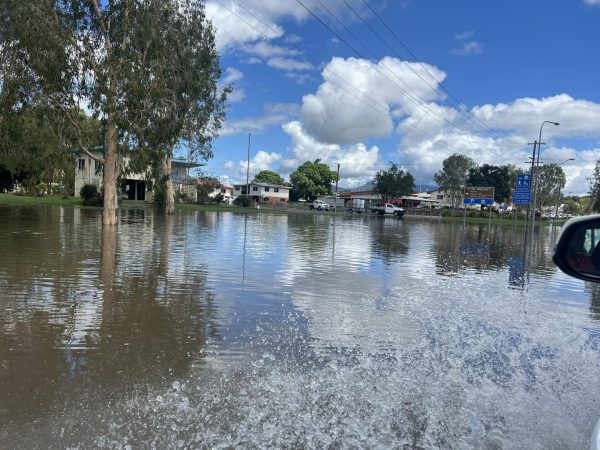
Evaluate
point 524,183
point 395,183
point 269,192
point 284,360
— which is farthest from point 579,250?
point 269,192

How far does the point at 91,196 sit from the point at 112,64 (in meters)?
28.7

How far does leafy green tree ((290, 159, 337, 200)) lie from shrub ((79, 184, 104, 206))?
73.8 meters

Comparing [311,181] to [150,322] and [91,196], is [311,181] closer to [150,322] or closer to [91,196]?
[91,196]

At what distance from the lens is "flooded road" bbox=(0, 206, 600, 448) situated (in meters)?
3.98

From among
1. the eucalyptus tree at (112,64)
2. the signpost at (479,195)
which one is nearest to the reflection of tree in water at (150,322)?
the eucalyptus tree at (112,64)

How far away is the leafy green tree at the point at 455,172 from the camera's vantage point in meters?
92.3

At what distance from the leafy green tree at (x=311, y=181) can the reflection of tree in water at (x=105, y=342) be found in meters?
107

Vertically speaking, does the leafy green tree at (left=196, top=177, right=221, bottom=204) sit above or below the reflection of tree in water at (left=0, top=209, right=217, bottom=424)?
above

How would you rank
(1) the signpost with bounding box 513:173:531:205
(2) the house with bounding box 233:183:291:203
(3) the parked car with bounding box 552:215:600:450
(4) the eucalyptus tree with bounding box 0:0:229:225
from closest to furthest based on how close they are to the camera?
(3) the parked car with bounding box 552:215:600:450 → (4) the eucalyptus tree with bounding box 0:0:229:225 → (1) the signpost with bounding box 513:173:531:205 → (2) the house with bounding box 233:183:291:203

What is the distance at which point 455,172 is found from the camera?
303ft

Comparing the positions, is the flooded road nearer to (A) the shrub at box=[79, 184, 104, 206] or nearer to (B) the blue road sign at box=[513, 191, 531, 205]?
(B) the blue road sign at box=[513, 191, 531, 205]

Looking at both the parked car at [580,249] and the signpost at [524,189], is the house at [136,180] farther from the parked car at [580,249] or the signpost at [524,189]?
the parked car at [580,249]

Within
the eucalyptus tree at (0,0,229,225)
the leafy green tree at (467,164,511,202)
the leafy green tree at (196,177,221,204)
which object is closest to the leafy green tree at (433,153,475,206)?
the leafy green tree at (467,164,511,202)

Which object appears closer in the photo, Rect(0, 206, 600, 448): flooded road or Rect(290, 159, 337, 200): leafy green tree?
Rect(0, 206, 600, 448): flooded road
